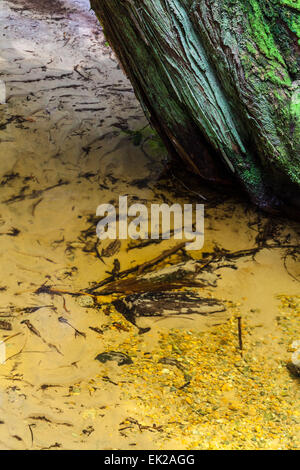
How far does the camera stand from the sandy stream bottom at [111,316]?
196 cm

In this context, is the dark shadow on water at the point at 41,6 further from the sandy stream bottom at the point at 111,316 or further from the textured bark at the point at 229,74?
the textured bark at the point at 229,74

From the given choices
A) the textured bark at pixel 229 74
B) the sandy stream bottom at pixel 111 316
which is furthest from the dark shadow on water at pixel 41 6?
the textured bark at pixel 229 74

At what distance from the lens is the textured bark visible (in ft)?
9.55

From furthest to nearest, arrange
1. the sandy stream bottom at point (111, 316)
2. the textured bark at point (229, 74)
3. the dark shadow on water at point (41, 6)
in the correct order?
the dark shadow on water at point (41, 6) → the textured bark at point (229, 74) → the sandy stream bottom at point (111, 316)

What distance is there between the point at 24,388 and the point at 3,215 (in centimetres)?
157

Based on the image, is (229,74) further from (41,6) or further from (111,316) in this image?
(41,6)

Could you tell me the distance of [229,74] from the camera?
2998 millimetres

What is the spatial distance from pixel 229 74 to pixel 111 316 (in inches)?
64.5

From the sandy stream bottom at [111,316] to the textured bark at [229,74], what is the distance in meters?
0.40

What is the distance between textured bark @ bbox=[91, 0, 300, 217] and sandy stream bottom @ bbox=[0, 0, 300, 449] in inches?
15.7

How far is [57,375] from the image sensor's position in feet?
7.21

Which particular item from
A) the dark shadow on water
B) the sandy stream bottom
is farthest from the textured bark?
the dark shadow on water
